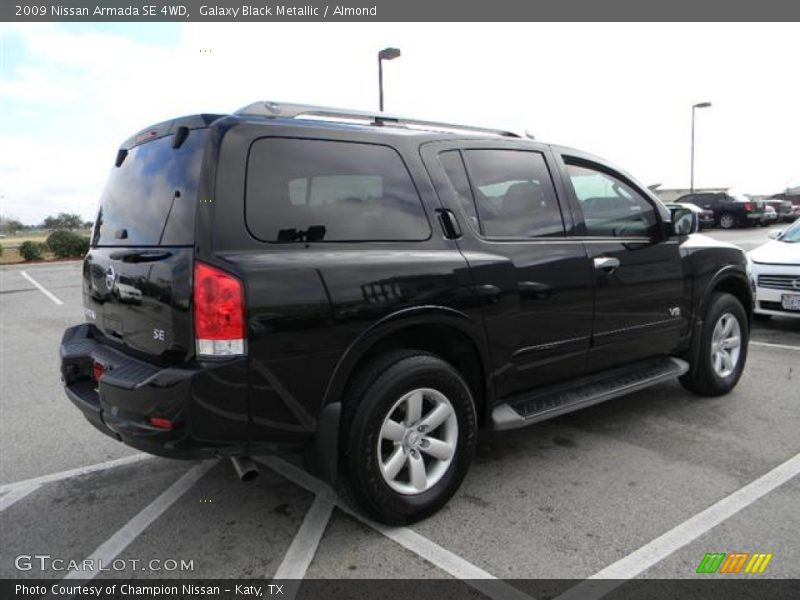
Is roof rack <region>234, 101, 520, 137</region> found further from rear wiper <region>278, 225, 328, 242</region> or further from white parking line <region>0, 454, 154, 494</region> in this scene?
white parking line <region>0, 454, 154, 494</region>

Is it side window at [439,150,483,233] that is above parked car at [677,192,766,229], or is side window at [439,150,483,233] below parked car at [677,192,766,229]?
above

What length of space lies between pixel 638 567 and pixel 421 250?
172cm

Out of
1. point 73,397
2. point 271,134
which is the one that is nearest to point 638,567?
point 271,134

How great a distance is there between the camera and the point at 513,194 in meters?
3.65

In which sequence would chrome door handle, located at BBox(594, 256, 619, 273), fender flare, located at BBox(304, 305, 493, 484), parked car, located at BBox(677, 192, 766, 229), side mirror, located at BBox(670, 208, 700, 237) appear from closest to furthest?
fender flare, located at BBox(304, 305, 493, 484) → chrome door handle, located at BBox(594, 256, 619, 273) → side mirror, located at BBox(670, 208, 700, 237) → parked car, located at BBox(677, 192, 766, 229)

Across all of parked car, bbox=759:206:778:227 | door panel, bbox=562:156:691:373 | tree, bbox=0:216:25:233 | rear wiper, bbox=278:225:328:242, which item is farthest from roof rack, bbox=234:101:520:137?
tree, bbox=0:216:25:233

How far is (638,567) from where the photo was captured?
2.64 metres

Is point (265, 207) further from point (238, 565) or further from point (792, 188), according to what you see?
point (792, 188)

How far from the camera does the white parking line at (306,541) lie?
2.66 metres

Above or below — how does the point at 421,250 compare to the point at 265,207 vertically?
below

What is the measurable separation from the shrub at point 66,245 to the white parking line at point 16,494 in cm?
2405

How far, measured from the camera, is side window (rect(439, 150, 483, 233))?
11.0ft

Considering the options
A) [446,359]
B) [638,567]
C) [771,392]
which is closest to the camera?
[638,567]

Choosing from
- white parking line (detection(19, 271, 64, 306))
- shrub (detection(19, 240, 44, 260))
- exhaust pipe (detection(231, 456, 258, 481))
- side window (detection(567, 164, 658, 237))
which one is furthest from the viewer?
shrub (detection(19, 240, 44, 260))
